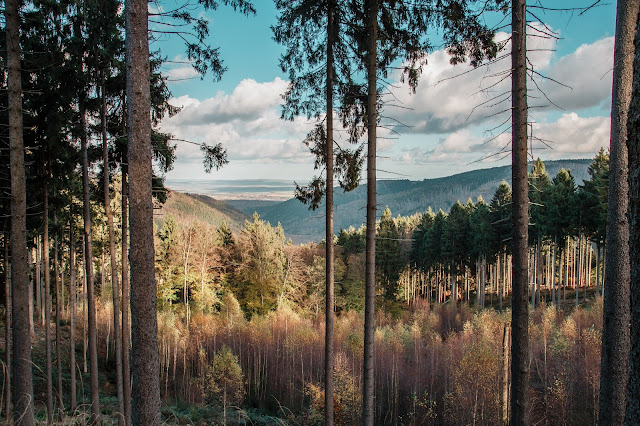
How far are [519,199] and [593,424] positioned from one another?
40.3 feet

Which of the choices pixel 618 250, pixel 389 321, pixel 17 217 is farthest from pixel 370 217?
pixel 389 321

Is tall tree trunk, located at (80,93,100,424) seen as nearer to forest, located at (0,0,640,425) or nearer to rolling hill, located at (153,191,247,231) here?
forest, located at (0,0,640,425)

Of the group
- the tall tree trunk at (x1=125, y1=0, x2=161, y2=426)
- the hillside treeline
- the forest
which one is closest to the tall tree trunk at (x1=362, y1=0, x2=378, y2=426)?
the forest

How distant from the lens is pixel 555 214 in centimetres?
3131

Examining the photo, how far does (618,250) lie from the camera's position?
18.5 ft

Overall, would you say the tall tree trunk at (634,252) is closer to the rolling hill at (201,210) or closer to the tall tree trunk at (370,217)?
the tall tree trunk at (370,217)

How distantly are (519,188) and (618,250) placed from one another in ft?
5.10

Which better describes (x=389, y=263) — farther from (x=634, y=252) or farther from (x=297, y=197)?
(x=634, y=252)

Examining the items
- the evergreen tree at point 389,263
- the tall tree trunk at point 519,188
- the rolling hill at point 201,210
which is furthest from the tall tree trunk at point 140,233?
the rolling hill at point 201,210

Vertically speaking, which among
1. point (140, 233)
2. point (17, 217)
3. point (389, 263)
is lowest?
point (389, 263)

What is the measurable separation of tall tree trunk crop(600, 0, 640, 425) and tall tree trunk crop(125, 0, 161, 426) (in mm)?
6065

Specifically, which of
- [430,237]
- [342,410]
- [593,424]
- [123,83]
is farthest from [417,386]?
[430,237]

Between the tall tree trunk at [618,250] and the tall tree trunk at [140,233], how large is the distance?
6.07 meters

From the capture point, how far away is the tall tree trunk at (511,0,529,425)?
588 cm
